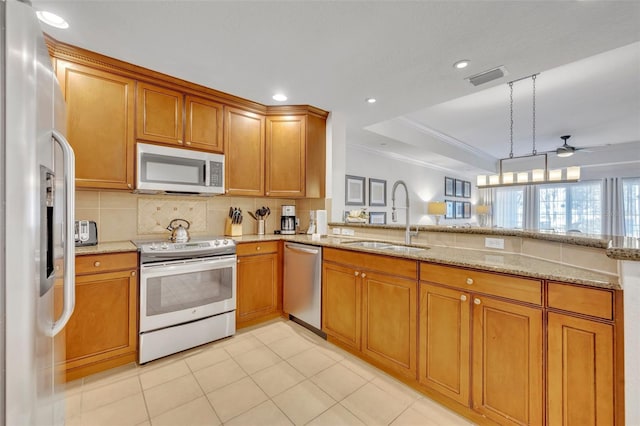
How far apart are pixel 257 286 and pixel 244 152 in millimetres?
1423

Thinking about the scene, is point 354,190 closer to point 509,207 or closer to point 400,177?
point 400,177

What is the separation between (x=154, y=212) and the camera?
269 centimetres

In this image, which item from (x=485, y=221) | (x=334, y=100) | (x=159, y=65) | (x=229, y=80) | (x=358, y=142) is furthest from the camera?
(x=485, y=221)

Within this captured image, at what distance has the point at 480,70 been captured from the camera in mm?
2209

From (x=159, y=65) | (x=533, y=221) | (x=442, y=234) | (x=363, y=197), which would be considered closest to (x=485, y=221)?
(x=533, y=221)

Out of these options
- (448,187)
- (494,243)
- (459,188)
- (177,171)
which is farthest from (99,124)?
(459,188)

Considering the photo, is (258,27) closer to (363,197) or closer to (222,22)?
(222,22)

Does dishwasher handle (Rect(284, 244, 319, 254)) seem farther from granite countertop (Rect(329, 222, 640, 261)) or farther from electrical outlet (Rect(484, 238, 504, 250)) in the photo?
electrical outlet (Rect(484, 238, 504, 250))

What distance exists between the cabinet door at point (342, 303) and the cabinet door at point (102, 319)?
1517 millimetres

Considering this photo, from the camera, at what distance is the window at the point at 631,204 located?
571cm

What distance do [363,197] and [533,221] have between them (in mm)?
5430

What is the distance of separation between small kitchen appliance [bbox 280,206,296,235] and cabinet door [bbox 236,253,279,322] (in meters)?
0.55

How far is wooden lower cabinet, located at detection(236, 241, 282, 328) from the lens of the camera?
8.73 ft

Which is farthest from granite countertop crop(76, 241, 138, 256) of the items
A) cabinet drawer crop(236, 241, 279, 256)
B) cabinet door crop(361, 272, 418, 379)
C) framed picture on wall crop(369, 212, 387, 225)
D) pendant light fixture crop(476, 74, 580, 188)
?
pendant light fixture crop(476, 74, 580, 188)
